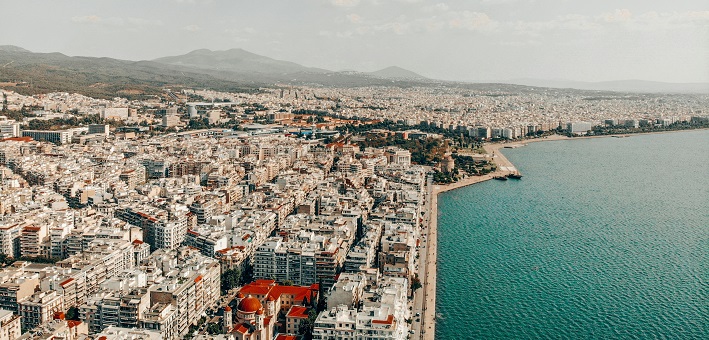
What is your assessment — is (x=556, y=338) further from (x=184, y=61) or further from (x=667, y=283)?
(x=184, y=61)

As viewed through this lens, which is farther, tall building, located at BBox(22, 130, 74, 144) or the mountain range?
the mountain range

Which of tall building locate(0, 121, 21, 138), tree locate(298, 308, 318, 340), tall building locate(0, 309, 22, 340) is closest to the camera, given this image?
tall building locate(0, 309, 22, 340)

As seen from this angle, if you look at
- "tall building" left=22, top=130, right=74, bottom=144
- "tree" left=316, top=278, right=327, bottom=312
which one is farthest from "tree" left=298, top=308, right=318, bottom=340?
"tall building" left=22, top=130, right=74, bottom=144

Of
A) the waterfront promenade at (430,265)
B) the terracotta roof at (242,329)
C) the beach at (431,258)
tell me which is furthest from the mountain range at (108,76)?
the terracotta roof at (242,329)

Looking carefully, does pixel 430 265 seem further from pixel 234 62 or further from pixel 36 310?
pixel 234 62

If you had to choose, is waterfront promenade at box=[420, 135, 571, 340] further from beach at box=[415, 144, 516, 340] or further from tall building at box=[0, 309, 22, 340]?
tall building at box=[0, 309, 22, 340]

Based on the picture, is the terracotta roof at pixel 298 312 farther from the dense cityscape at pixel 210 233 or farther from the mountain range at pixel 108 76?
the mountain range at pixel 108 76

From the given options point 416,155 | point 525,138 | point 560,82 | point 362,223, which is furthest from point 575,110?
point 560,82
